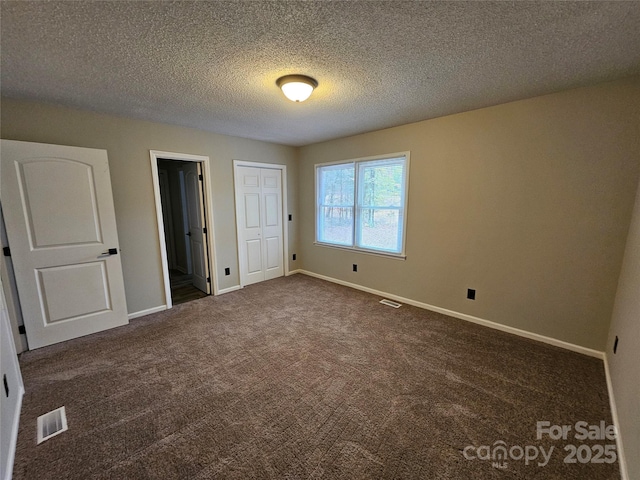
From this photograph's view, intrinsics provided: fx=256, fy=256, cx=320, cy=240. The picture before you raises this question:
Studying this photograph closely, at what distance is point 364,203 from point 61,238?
145 inches

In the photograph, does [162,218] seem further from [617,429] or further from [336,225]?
[617,429]

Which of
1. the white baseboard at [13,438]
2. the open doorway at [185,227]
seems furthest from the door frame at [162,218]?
the white baseboard at [13,438]

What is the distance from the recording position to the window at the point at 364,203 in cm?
363

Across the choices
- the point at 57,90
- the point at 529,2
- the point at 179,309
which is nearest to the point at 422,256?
the point at 529,2

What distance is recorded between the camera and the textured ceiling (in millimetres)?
Result: 1337

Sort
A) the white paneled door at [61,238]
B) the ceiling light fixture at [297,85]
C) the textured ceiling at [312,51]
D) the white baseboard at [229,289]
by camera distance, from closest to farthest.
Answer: the textured ceiling at [312,51], the ceiling light fixture at [297,85], the white paneled door at [61,238], the white baseboard at [229,289]

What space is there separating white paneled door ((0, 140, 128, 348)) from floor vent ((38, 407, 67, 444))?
1271 mm

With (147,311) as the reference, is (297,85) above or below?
above

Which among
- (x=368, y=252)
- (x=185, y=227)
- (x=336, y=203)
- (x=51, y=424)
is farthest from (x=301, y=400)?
(x=185, y=227)

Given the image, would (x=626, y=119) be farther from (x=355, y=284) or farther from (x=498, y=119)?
(x=355, y=284)

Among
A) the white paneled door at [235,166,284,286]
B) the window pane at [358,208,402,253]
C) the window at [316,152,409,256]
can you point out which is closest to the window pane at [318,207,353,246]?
the window at [316,152,409,256]

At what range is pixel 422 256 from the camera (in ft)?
11.3

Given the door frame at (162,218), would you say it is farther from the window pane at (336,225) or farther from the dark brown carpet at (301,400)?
the window pane at (336,225)

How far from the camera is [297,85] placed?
80.9 inches
